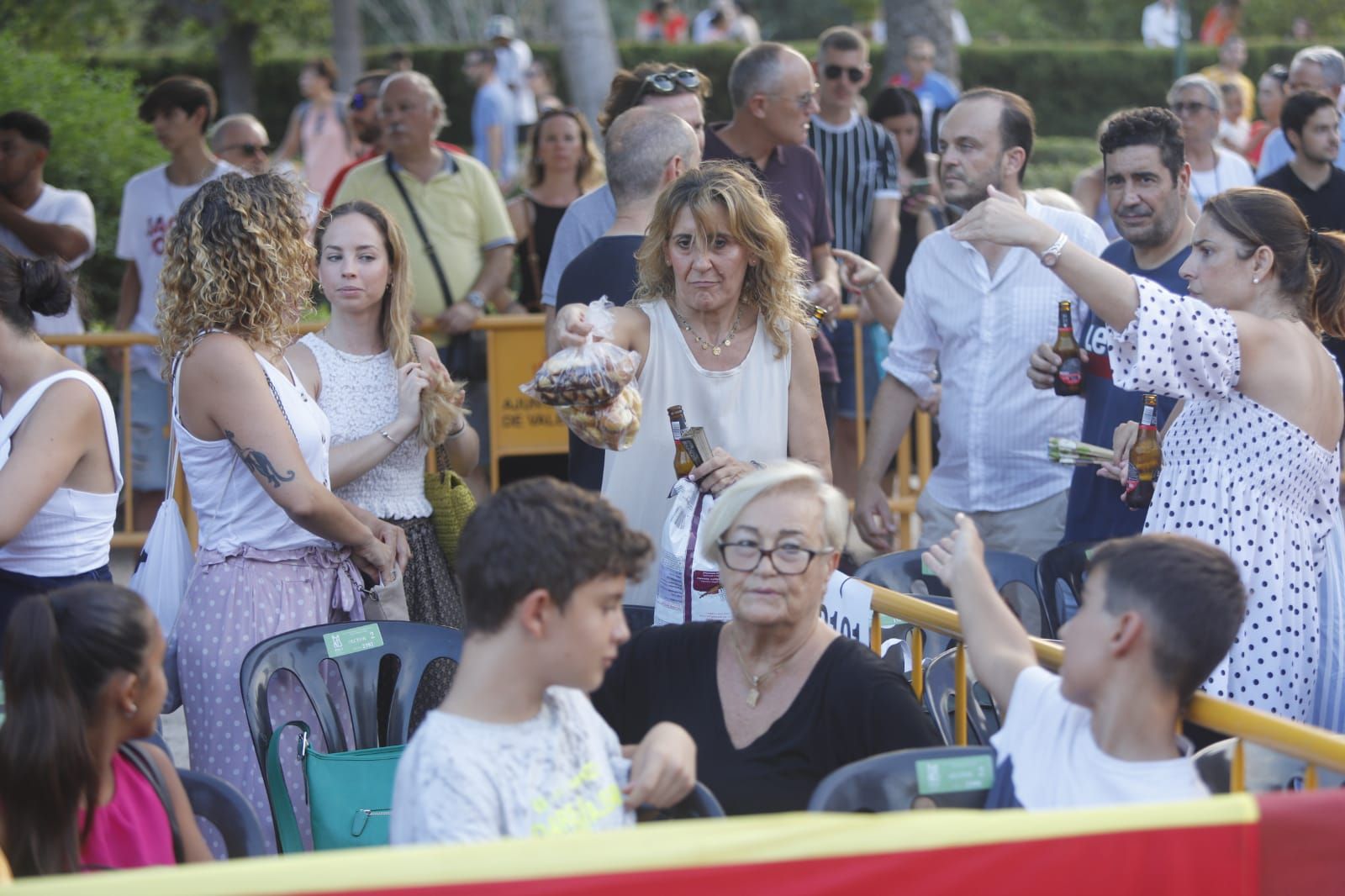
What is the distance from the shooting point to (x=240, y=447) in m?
3.90

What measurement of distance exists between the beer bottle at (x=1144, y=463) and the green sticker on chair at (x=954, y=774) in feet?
6.31

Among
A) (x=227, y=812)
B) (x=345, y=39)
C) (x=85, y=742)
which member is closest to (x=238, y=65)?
(x=345, y=39)

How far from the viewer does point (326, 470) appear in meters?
4.19

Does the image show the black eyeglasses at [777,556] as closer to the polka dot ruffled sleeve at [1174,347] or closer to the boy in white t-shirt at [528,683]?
the boy in white t-shirt at [528,683]

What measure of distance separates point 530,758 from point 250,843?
67cm

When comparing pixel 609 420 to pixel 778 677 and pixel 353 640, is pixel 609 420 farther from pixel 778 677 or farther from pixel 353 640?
pixel 778 677

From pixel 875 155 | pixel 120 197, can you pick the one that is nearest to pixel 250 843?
pixel 875 155

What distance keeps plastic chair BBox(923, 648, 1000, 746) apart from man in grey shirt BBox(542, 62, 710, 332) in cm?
193

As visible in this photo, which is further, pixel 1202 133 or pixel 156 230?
pixel 1202 133

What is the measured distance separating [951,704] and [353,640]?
1550 mm

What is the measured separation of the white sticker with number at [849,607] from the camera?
12.5 feet

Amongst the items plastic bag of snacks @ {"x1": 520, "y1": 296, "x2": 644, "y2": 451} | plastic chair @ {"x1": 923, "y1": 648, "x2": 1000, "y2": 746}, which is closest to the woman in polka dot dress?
plastic chair @ {"x1": 923, "y1": 648, "x2": 1000, "y2": 746}

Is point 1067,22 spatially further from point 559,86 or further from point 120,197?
point 120,197

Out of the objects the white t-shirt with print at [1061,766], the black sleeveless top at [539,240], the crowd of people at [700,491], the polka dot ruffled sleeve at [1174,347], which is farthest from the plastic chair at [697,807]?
the black sleeveless top at [539,240]
